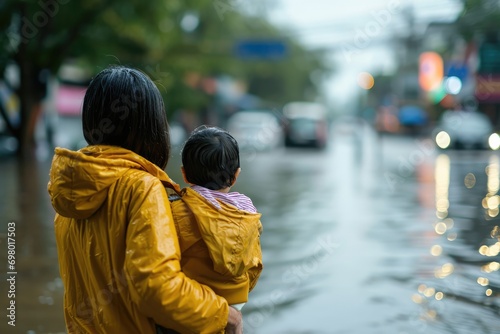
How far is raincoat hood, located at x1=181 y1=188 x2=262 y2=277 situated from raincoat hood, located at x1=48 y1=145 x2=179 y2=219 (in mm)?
211

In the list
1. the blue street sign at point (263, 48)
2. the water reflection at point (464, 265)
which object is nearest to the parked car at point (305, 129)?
the blue street sign at point (263, 48)

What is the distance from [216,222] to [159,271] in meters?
0.26

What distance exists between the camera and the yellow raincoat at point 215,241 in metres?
1.96

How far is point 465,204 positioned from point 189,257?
10419 millimetres

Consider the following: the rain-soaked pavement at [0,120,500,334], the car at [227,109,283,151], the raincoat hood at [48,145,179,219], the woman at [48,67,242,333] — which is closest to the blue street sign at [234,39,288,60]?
the car at [227,109,283,151]

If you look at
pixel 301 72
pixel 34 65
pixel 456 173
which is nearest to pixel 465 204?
pixel 456 173

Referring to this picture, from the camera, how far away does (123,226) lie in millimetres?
1860

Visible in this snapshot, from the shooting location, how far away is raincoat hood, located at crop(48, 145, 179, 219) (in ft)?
6.14

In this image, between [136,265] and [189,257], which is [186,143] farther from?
[136,265]

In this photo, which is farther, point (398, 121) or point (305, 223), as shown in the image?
point (398, 121)

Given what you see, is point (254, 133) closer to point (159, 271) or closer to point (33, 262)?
point (33, 262)

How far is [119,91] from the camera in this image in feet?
6.50

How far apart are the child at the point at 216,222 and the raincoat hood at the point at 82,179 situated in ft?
0.70

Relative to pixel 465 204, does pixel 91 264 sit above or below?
above
